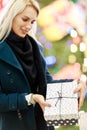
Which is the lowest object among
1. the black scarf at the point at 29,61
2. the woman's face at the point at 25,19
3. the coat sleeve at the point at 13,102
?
the coat sleeve at the point at 13,102

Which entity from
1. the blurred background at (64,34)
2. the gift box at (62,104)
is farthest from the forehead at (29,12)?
the blurred background at (64,34)

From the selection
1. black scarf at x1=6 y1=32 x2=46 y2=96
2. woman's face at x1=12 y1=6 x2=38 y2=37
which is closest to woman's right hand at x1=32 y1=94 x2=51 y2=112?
black scarf at x1=6 y1=32 x2=46 y2=96

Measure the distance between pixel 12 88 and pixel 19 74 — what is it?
65mm

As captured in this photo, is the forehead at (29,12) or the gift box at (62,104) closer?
the gift box at (62,104)

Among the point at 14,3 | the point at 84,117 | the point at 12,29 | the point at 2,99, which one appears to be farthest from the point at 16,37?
the point at 84,117

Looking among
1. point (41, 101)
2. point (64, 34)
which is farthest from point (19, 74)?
point (64, 34)

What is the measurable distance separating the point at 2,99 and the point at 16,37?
0.27 m

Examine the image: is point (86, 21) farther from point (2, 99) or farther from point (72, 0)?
point (2, 99)

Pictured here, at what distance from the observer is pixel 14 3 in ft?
4.53

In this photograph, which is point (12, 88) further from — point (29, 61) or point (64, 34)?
point (64, 34)

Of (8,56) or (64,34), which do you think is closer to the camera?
(8,56)

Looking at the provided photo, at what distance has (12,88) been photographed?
1.38 m

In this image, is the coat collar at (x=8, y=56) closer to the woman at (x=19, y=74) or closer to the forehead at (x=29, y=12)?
the woman at (x=19, y=74)

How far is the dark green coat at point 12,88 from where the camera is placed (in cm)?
138
